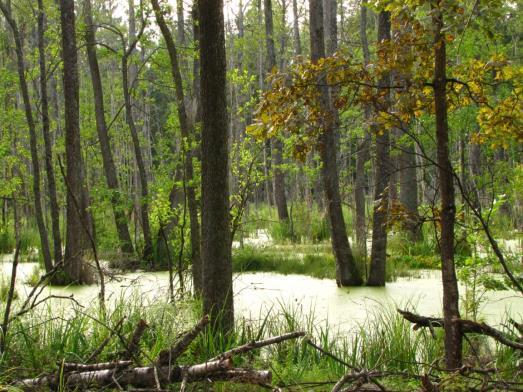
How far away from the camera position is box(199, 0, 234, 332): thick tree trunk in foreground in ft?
14.0

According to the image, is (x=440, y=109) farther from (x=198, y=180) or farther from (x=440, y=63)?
(x=198, y=180)

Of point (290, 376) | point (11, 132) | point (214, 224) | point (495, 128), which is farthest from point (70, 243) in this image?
point (11, 132)

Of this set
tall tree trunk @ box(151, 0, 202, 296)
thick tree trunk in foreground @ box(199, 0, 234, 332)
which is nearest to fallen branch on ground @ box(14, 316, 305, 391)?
thick tree trunk in foreground @ box(199, 0, 234, 332)

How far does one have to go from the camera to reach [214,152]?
4297 millimetres

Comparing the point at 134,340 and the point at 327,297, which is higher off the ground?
the point at 134,340

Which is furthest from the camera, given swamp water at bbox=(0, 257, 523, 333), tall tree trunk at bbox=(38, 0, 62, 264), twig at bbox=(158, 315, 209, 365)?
tall tree trunk at bbox=(38, 0, 62, 264)

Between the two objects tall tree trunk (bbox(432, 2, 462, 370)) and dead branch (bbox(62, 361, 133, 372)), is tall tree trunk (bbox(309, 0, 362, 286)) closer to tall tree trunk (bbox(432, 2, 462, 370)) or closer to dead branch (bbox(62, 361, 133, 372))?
tall tree trunk (bbox(432, 2, 462, 370))

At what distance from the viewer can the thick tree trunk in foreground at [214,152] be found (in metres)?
4.26

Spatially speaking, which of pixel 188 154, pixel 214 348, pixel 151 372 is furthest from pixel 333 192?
pixel 151 372

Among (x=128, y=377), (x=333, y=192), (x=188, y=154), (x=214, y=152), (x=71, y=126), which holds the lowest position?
(x=128, y=377)

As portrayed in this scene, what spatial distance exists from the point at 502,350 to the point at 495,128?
174 centimetres

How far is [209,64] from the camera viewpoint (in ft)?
14.0

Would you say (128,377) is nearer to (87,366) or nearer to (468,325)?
(87,366)

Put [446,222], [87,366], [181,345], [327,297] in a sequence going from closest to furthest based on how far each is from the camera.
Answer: [181,345], [87,366], [446,222], [327,297]
